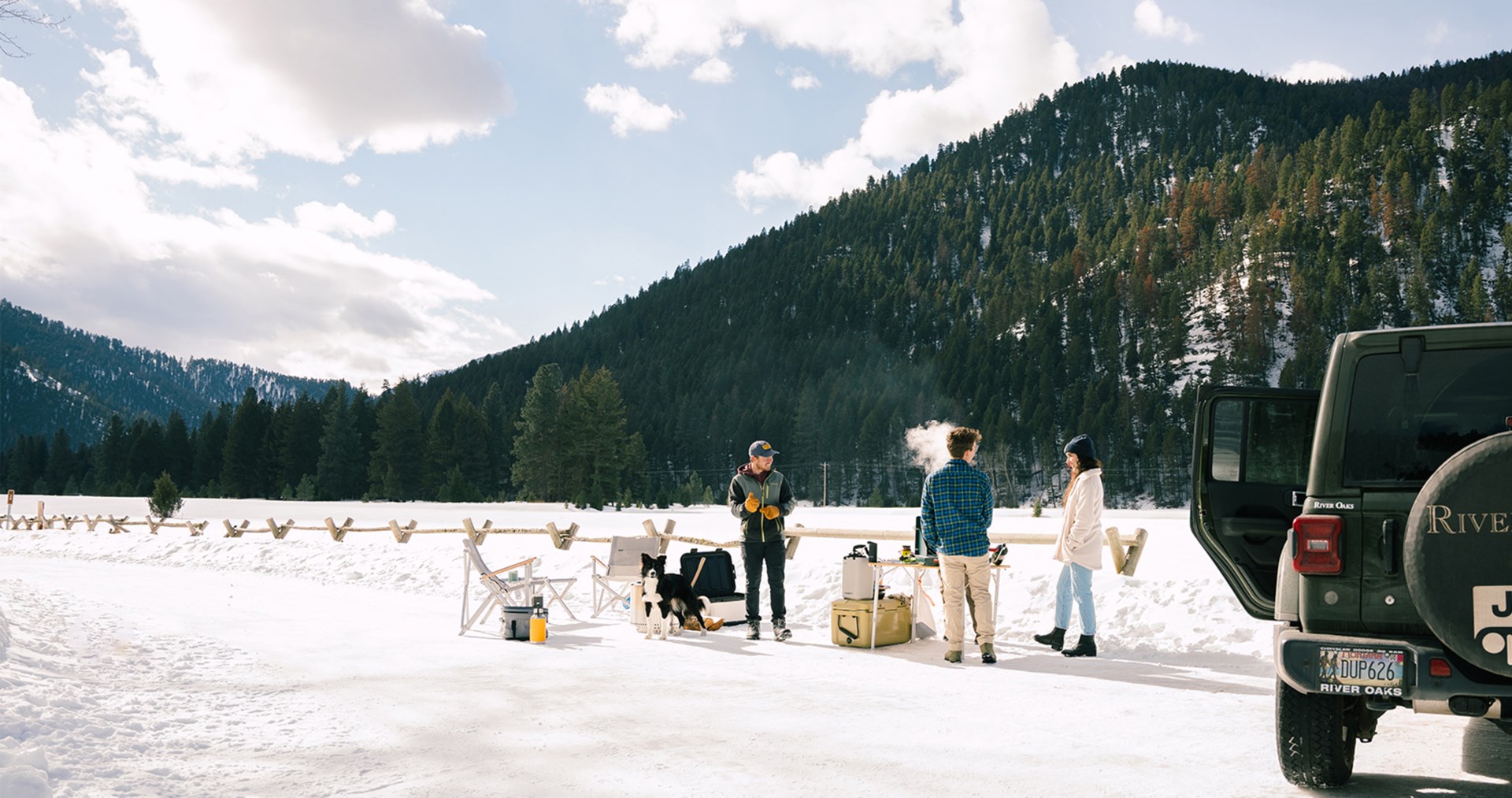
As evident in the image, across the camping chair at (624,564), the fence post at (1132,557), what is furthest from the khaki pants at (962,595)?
the camping chair at (624,564)

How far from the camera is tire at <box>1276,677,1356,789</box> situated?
4.61 m

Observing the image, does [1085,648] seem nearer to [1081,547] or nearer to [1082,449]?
[1081,547]

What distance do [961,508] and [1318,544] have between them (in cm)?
520

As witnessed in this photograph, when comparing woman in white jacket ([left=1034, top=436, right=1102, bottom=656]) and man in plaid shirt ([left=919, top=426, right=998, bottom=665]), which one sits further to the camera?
woman in white jacket ([left=1034, top=436, right=1102, bottom=656])

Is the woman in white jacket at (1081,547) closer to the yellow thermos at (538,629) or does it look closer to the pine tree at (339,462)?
the yellow thermos at (538,629)

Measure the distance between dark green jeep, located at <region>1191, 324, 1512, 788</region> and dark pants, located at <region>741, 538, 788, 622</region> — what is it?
6.59 m

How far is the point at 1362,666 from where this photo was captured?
4.13 metres

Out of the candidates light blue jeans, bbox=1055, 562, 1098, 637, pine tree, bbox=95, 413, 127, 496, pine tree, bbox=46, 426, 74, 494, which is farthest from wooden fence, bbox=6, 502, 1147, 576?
pine tree, bbox=46, 426, 74, 494

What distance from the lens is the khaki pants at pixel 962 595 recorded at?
9.32 metres

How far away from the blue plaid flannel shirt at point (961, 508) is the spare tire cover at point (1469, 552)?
214 inches

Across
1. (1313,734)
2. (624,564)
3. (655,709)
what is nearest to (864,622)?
(655,709)

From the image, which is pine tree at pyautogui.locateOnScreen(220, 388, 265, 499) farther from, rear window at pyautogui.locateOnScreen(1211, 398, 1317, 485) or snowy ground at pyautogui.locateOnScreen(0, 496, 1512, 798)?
rear window at pyautogui.locateOnScreen(1211, 398, 1317, 485)

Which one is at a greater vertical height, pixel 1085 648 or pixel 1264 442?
pixel 1264 442

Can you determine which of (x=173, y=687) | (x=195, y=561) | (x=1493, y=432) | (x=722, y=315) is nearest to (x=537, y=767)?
(x=173, y=687)
